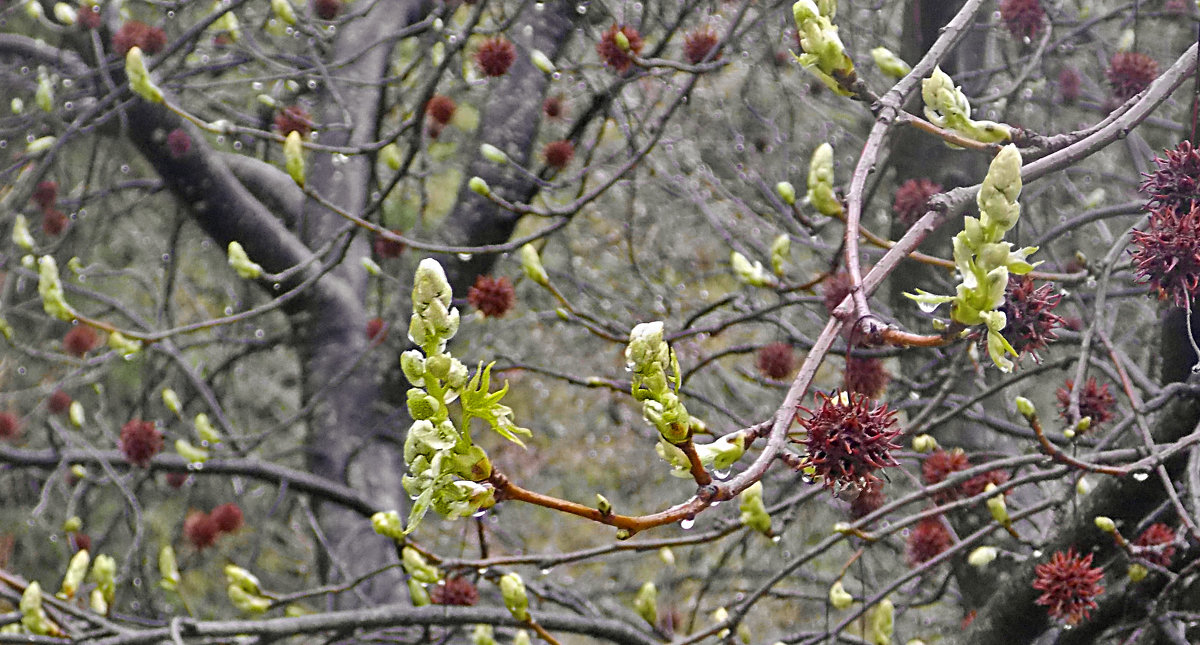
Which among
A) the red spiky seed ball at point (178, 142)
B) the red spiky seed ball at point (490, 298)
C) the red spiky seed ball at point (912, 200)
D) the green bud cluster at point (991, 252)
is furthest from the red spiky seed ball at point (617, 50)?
the green bud cluster at point (991, 252)

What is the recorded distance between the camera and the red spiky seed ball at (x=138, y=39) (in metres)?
3.19

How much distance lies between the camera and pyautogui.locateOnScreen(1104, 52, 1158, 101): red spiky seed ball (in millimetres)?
2066

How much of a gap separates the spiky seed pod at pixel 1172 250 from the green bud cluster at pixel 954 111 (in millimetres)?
179

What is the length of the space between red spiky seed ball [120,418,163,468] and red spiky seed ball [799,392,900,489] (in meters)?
2.22

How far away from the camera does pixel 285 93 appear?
413 centimetres

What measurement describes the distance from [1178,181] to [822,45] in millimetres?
427

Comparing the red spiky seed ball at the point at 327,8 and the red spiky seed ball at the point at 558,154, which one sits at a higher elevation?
the red spiky seed ball at the point at 327,8

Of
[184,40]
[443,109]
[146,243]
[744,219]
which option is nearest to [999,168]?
[184,40]

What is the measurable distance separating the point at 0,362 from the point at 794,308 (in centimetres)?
304

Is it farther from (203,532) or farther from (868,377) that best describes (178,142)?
(868,377)

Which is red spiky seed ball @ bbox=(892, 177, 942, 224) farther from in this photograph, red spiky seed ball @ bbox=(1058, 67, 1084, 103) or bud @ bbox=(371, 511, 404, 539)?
bud @ bbox=(371, 511, 404, 539)

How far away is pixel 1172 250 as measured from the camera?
3.58 feet

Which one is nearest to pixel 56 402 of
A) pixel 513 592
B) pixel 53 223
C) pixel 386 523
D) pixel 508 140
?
pixel 53 223

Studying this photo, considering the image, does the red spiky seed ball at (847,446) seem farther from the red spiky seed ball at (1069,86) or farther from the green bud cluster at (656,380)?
the red spiky seed ball at (1069,86)
